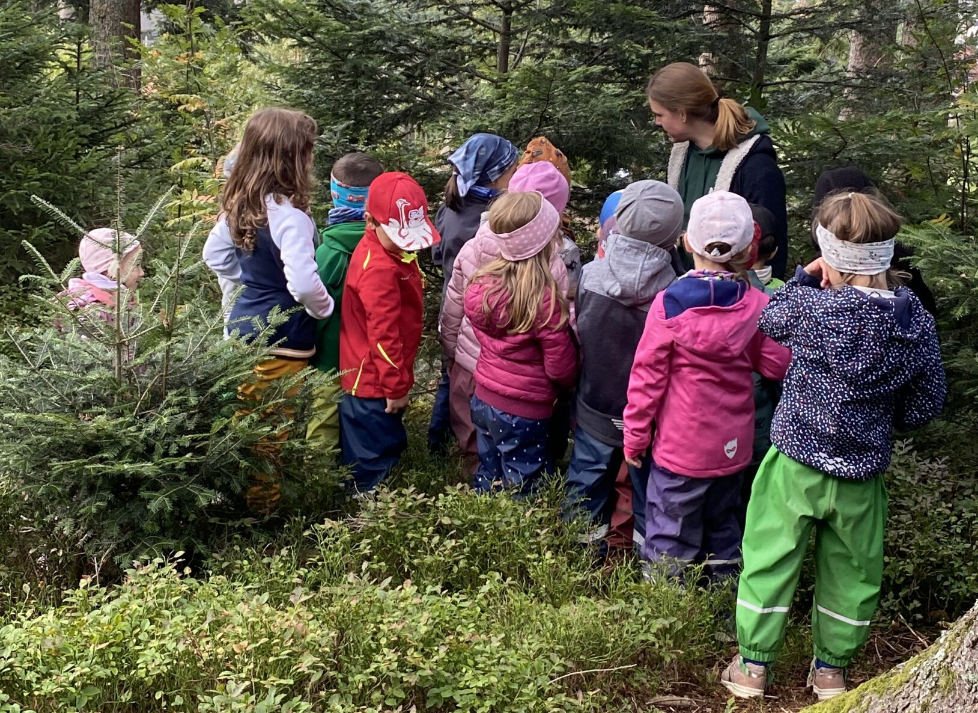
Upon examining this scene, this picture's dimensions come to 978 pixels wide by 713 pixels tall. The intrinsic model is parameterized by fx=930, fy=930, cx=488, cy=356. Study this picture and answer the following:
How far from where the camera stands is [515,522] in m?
4.60

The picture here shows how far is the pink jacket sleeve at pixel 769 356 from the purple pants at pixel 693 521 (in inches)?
20.8

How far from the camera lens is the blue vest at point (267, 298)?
496 cm

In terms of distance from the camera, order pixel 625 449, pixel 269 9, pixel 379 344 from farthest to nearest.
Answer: pixel 269 9
pixel 379 344
pixel 625 449

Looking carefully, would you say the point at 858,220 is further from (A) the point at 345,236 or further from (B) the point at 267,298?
(B) the point at 267,298

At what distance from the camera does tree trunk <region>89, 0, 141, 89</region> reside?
11.5 m

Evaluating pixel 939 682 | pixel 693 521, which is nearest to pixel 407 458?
pixel 693 521

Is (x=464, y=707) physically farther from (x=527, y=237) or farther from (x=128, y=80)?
(x=128, y=80)

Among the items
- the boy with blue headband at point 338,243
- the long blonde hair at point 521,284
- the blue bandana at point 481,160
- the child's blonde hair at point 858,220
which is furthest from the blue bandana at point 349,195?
the child's blonde hair at point 858,220

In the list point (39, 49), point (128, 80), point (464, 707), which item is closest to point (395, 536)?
point (464, 707)

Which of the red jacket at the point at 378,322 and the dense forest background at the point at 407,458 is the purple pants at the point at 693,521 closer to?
the dense forest background at the point at 407,458

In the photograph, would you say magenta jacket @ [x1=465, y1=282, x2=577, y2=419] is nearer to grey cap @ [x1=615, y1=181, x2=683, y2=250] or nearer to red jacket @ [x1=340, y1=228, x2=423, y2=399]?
red jacket @ [x1=340, y1=228, x2=423, y2=399]

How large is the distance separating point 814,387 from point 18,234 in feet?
21.4

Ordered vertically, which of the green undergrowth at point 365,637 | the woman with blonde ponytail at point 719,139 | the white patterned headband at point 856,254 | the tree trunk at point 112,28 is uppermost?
the tree trunk at point 112,28

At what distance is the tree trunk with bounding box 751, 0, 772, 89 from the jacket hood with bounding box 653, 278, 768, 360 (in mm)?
3200
